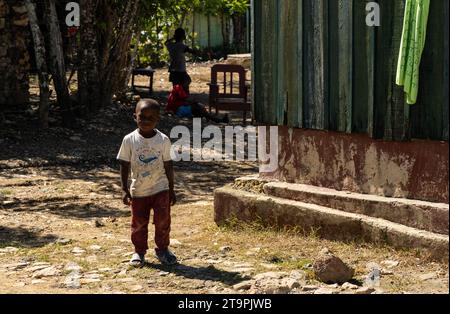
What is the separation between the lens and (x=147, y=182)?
6199mm

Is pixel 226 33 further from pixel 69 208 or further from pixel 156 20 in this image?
pixel 69 208

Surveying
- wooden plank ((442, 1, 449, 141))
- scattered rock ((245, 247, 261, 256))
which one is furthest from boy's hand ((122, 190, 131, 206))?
wooden plank ((442, 1, 449, 141))

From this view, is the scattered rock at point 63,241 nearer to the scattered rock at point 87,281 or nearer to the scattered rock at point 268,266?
the scattered rock at point 87,281

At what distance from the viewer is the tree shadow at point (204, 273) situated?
19.1ft

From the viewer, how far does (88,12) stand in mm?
13586

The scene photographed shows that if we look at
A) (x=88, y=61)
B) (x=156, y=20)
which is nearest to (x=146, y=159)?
(x=88, y=61)

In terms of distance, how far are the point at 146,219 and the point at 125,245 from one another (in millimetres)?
692

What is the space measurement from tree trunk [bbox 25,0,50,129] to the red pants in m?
6.73

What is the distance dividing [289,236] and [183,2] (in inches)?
381

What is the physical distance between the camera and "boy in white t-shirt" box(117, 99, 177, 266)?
6.16m

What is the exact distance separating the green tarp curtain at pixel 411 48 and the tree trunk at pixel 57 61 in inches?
307

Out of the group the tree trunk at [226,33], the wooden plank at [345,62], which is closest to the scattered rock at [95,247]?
the wooden plank at [345,62]

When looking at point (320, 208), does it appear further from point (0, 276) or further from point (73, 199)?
point (73, 199)

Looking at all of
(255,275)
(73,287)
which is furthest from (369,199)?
(73,287)
